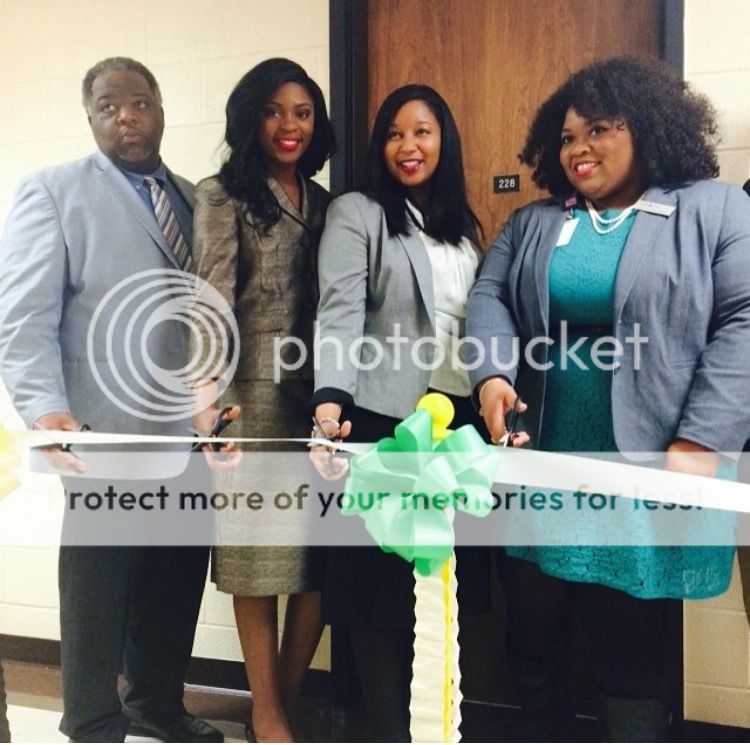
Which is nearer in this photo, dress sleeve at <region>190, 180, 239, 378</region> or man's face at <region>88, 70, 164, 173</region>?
dress sleeve at <region>190, 180, 239, 378</region>

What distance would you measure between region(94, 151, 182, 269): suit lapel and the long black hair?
0.47 m

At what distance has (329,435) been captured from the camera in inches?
59.2

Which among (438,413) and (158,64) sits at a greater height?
(158,64)

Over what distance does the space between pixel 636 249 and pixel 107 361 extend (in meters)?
1.10

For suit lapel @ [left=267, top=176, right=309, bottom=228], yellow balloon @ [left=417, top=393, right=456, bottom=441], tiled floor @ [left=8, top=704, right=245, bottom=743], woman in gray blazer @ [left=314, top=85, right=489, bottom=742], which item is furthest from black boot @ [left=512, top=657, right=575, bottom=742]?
suit lapel @ [left=267, top=176, right=309, bottom=228]

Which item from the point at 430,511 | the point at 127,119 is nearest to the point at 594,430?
the point at 430,511

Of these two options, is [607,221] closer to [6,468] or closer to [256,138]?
[256,138]

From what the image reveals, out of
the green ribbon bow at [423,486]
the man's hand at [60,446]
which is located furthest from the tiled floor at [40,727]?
the green ribbon bow at [423,486]

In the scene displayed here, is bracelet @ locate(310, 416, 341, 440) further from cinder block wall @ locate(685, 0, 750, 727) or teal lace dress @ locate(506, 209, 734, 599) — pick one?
cinder block wall @ locate(685, 0, 750, 727)

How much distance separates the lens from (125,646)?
5.74 ft

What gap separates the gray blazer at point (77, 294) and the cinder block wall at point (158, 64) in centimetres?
12

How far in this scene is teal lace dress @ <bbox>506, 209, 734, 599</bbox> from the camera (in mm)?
1312

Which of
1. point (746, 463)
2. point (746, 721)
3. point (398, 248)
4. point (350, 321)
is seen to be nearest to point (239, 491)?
point (350, 321)

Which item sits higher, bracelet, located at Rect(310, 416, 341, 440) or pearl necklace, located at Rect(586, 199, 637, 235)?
pearl necklace, located at Rect(586, 199, 637, 235)
